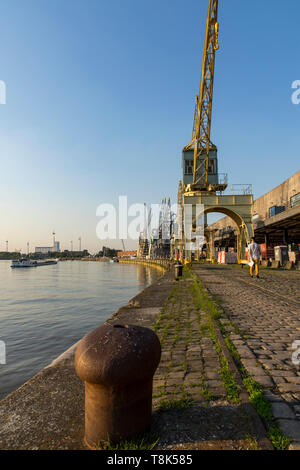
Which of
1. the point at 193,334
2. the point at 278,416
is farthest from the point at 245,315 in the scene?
the point at 278,416

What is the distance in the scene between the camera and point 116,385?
6.56ft

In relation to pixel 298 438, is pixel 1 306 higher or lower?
lower

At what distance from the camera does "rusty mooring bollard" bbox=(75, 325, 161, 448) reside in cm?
200

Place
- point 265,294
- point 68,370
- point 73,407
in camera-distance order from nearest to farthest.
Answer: point 73,407
point 68,370
point 265,294

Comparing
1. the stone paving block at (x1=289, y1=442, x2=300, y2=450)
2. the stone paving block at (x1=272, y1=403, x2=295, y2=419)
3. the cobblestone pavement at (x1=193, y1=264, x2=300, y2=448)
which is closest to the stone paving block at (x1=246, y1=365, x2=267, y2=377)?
the cobblestone pavement at (x1=193, y1=264, x2=300, y2=448)

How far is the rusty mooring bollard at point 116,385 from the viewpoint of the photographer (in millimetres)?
2004

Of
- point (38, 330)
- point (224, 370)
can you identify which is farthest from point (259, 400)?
point (38, 330)

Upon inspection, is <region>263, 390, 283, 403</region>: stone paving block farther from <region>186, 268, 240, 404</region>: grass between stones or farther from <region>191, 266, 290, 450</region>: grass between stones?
<region>186, 268, 240, 404</region>: grass between stones

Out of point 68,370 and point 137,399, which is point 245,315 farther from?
point 137,399

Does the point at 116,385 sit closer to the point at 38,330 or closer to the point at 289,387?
the point at 289,387

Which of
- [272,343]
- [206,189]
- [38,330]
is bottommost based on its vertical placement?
[38,330]

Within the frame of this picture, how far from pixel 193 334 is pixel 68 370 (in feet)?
7.30

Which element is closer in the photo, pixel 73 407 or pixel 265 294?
pixel 73 407
